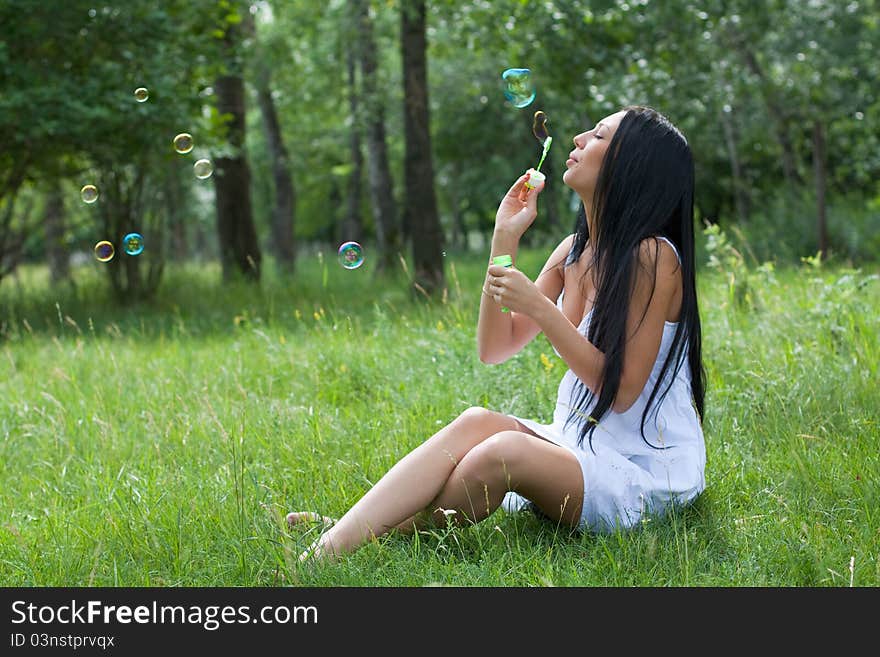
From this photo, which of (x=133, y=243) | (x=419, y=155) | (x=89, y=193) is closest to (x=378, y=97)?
(x=419, y=155)

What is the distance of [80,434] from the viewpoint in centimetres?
414

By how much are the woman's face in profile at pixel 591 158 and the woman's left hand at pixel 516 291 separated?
363 mm

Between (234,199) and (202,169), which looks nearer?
(202,169)

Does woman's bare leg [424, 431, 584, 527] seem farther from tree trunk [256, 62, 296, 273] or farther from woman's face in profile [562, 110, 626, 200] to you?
tree trunk [256, 62, 296, 273]

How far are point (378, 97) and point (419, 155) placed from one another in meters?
3.84

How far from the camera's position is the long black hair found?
270 cm

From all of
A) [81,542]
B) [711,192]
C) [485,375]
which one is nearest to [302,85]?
[711,192]

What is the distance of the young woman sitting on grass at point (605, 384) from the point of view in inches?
105

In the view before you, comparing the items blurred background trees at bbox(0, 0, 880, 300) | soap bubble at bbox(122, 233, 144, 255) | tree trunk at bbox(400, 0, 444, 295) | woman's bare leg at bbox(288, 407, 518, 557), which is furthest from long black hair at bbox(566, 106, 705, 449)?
tree trunk at bbox(400, 0, 444, 295)

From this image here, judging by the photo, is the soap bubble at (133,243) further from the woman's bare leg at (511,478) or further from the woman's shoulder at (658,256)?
the woman's shoulder at (658,256)

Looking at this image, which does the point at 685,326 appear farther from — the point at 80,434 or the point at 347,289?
the point at 347,289

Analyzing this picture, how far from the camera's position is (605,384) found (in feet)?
8.74

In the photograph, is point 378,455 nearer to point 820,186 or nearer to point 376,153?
point 820,186
